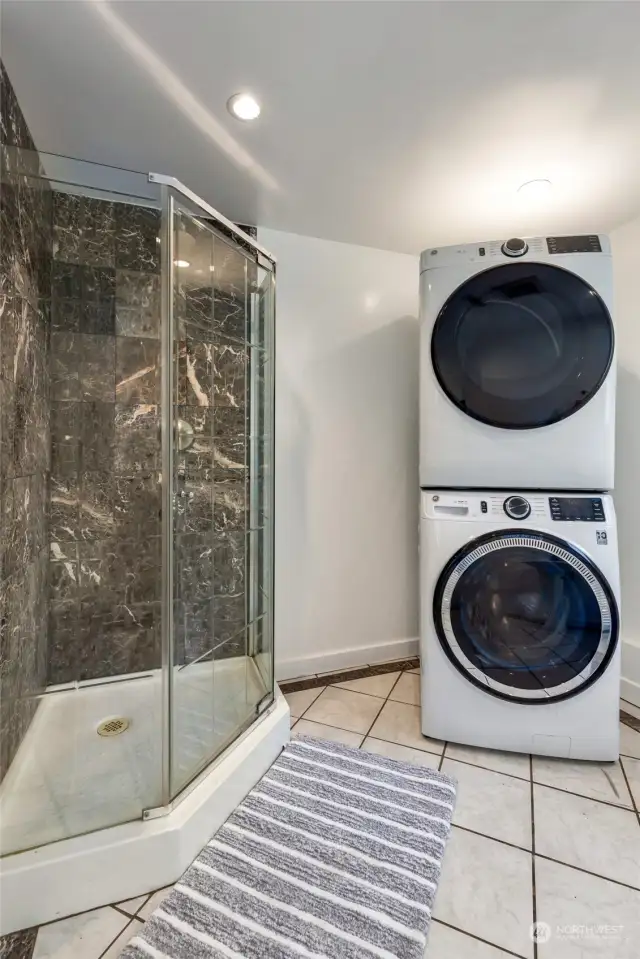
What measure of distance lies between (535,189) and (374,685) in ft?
7.16

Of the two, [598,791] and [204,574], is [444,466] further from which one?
[598,791]

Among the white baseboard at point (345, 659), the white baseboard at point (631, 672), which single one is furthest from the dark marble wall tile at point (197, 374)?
the white baseboard at point (631, 672)

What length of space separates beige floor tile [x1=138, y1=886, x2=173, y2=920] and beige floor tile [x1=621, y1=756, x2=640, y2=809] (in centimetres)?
136

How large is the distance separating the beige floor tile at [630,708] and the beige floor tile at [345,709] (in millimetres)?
1031


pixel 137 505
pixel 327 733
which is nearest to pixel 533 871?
pixel 327 733

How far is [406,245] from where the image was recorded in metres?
2.13

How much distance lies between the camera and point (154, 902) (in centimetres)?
104

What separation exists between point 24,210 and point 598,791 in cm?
254

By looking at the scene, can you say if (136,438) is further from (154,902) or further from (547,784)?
(547,784)

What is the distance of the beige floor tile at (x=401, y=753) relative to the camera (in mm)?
1530

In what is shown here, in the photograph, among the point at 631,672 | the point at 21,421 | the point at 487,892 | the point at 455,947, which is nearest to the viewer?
the point at 455,947

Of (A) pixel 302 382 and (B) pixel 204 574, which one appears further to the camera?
(A) pixel 302 382

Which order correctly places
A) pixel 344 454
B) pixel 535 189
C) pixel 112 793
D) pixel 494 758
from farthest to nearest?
pixel 344 454 → pixel 535 189 → pixel 494 758 → pixel 112 793

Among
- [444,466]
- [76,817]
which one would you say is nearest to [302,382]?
[444,466]
